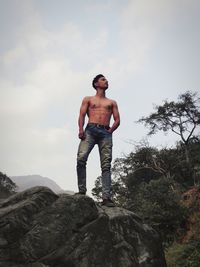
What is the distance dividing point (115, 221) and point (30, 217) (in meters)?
1.37

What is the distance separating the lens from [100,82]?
7.07 metres

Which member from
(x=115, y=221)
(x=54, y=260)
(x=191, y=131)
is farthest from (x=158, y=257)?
(x=191, y=131)

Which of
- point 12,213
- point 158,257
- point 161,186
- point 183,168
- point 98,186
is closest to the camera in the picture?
point 12,213

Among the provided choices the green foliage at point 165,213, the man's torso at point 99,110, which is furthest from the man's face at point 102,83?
the green foliage at point 165,213

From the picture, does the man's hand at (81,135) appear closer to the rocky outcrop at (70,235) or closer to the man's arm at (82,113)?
the man's arm at (82,113)

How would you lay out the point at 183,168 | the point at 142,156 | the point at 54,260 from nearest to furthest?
1. the point at 54,260
2. the point at 183,168
3. the point at 142,156

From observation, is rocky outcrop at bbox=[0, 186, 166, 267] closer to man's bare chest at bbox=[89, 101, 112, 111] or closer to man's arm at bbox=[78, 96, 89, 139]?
man's arm at bbox=[78, 96, 89, 139]

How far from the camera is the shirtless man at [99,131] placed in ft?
20.9

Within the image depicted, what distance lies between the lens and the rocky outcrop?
A: 16.1 feet

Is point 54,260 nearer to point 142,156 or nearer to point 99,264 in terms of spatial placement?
point 99,264

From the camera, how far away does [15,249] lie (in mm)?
4891

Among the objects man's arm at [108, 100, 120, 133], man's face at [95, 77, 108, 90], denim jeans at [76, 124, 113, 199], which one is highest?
man's face at [95, 77, 108, 90]

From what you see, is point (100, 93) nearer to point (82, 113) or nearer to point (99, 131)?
point (82, 113)

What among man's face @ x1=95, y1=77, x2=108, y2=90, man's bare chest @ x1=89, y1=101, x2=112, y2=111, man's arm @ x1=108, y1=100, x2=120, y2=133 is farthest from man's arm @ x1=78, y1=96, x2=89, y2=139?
man's arm @ x1=108, y1=100, x2=120, y2=133
